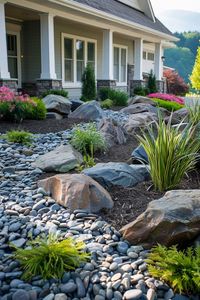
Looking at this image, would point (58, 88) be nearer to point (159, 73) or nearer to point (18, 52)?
point (18, 52)

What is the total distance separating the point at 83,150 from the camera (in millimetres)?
5676

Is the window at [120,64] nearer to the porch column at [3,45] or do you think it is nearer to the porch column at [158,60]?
the porch column at [158,60]

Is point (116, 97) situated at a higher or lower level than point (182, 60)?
lower

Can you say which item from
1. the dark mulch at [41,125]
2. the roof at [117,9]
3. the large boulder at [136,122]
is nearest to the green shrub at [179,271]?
the large boulder at [136,122]

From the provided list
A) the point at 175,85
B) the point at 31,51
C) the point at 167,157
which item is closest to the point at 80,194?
the point at 167,157

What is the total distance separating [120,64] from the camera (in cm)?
1878

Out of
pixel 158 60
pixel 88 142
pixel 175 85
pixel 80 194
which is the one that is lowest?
pixel 80 194

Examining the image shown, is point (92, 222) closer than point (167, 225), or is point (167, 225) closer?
point (167, 225)

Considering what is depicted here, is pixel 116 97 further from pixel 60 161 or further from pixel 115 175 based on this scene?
pixel 115 175

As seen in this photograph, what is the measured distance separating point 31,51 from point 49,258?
12.4m

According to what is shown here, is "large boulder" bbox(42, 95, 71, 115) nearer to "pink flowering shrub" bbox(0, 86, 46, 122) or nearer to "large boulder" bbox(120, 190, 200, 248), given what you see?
"pink flowering shrub" bbox(0, 86, 46, 122)

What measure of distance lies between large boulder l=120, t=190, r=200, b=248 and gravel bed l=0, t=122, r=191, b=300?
0.10 m

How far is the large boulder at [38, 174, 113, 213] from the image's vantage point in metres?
3.60

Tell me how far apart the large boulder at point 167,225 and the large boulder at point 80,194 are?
20.8 inches
